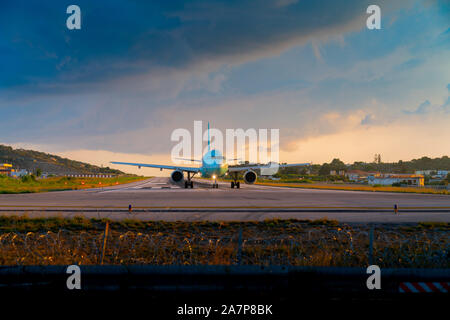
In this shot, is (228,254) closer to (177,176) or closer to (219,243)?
(219,243)

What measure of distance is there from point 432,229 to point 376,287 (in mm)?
10841

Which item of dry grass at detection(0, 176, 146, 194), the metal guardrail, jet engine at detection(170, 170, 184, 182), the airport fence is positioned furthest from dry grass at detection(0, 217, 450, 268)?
dry grass at detection(0, 176, 146, 194)

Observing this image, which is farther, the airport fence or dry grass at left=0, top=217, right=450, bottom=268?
dry grass at left=0, top=217, right=450, bottom=268

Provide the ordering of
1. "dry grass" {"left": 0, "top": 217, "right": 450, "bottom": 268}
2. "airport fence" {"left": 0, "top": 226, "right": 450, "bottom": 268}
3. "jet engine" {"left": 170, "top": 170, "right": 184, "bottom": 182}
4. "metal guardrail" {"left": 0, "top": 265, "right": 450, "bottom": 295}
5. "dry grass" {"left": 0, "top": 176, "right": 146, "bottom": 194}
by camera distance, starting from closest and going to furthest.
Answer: "metal guardrail" {"left": 0, "top": 265, "right": 450, "bottom": 295} < "airport fence" {"left": 0, "top": 226, "right": 450, "bottom": 268} < "dry grass" {"left": 0, "top": 217, "right": 450, "bottom": 268} < "jet engine" {"left": 170, "top": 170, "right": 184, "bottom": 182} < "dry grass" {"left": 0, "top": 176, "right": 146, "bottom": 194}

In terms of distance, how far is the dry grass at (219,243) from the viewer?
26.3 ft

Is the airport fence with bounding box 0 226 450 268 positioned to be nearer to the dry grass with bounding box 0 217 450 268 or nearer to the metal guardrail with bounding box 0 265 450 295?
the dry grass with bounding box 0 217 450 268

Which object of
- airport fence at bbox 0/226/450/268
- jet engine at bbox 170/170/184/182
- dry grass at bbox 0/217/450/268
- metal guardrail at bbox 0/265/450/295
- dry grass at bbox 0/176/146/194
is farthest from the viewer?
dry grass at bbox 0/176/146/194

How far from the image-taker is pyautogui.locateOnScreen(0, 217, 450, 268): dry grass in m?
8.02

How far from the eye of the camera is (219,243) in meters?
10.5

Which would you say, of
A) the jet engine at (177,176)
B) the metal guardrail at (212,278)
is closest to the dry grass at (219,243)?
the metal guardrail at (212,278)

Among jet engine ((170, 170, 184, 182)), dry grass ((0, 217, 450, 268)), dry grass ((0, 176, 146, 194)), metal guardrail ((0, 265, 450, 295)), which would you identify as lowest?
dry grass ((0, 176, 146, 194))

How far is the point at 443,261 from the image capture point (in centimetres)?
802
